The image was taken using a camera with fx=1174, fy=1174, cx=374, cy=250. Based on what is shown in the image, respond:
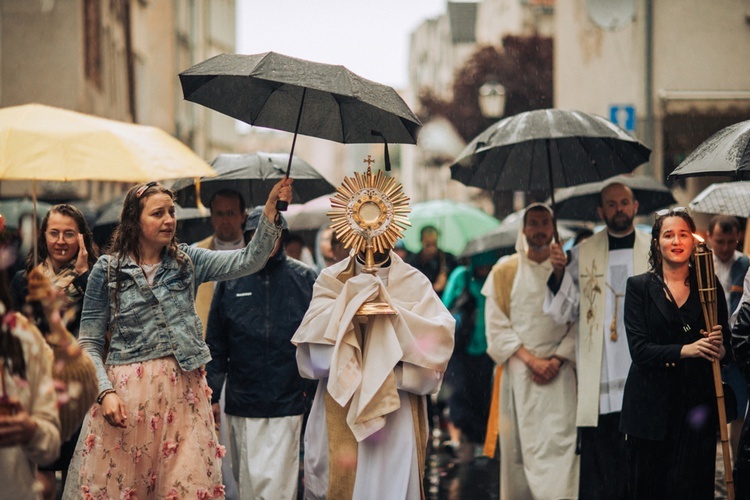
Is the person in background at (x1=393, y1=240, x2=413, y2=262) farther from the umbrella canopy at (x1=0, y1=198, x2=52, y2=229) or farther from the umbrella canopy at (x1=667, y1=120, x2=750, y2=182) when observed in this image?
the umbrella canopy at (x1=667, y1=120, x2=750, y2=182)

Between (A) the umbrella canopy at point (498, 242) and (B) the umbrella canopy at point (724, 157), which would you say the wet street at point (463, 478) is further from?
(B) the umbrella canopy at point (724, 157)

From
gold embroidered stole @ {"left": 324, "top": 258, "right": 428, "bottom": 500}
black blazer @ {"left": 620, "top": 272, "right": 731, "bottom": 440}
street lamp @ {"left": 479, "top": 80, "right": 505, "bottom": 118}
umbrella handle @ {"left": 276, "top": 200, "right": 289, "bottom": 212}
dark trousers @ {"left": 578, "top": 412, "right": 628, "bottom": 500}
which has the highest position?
street lamp @ {"left": 479, "top": 80, "right": 505, "bottom": 118}

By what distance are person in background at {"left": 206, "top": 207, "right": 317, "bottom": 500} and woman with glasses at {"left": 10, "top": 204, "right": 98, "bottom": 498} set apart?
37.7 inches

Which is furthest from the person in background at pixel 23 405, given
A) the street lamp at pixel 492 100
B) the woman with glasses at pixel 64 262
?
the street lamp at pixel 492 100

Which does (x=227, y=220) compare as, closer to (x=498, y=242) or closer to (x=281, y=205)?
(x=281, y=205)

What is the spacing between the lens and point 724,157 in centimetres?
670

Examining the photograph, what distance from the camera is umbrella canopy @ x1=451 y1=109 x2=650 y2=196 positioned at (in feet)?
27.7

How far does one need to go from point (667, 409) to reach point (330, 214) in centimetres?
225

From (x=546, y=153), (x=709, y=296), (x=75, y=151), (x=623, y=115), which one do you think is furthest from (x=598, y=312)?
(x=623, y=115)

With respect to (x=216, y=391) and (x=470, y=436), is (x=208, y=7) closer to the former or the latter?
(x=470, y=436)

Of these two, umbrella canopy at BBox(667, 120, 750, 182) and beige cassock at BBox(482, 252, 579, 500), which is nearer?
umbrella canopy at BBox(667, 120, 750, 182)

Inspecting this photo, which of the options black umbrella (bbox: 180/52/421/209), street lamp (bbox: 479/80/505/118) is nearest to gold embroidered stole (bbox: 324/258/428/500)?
black umbrella (bbox: 180/52/421/209)

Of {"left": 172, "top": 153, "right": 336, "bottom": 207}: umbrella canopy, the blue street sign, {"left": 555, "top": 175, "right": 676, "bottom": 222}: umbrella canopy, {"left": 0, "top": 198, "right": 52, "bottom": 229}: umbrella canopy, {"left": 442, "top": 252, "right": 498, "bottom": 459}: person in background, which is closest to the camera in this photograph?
{"left": 172, "top": 153, "right": 336, "bottom": 207}: umbrella canopy

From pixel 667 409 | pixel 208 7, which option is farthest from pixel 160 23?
pixel 667 409
